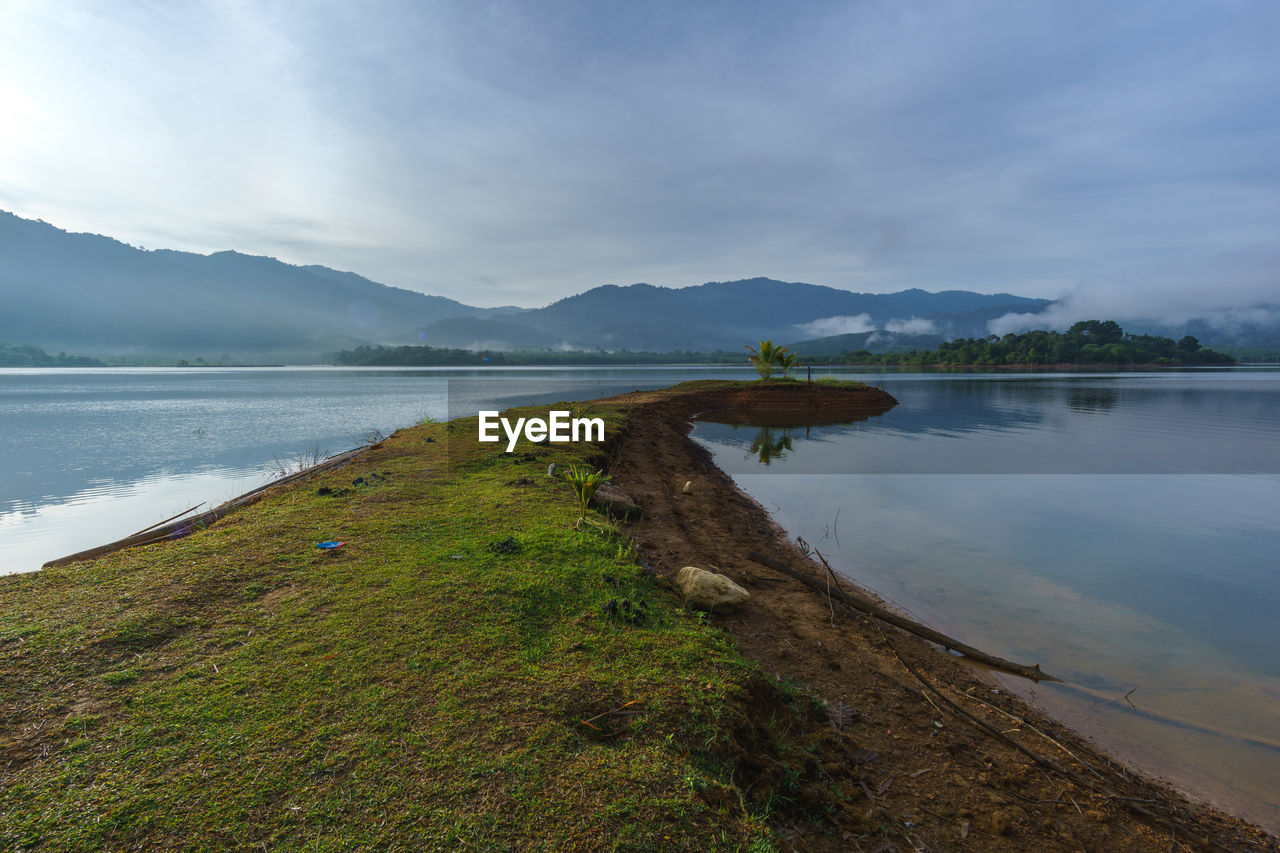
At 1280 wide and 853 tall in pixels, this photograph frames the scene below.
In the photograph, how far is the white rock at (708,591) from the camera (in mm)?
6684

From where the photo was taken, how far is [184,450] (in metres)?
19.5

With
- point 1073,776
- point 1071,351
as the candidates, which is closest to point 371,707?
point 1073,776

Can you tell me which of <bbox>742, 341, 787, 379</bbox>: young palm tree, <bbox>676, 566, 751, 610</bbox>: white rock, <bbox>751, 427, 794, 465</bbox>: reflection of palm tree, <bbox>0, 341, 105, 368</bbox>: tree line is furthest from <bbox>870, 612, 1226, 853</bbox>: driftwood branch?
<bbox>0, 341, 105, 368</bbox>: tree line

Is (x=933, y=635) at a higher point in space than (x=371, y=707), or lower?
lower

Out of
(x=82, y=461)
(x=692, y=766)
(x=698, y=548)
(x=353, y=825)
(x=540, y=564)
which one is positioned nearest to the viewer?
(x=353, y=825)

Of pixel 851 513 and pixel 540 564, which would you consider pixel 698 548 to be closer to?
pixel 540 564

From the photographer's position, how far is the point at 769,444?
25703 millimetres

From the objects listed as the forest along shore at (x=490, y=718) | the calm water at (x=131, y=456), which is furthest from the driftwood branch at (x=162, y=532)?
the calm water at (x=131, y=456)

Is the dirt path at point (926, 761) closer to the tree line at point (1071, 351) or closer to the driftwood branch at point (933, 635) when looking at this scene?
the driftwood branch at point (933, 635)

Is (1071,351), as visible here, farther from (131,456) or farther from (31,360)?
(31,360)

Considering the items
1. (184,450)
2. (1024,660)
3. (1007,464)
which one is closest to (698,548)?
(1024,660)

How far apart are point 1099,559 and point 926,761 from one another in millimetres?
9058

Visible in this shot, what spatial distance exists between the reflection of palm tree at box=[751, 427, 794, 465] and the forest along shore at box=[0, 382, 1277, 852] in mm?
15095

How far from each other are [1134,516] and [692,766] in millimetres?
16033
